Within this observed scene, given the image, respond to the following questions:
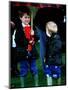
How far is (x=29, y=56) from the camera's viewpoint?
2252 millimetres

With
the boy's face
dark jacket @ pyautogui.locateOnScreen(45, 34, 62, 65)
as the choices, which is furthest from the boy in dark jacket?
dark jacket @ pyautogui.locateOnScreen(45, 34, 62, 65)

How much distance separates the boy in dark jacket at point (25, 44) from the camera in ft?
7.34

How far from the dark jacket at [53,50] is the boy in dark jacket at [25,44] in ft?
0.33

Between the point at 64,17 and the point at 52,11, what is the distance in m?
0.10

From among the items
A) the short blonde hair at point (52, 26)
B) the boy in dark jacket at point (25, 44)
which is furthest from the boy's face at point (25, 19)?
the short blonde hair at point (52, 26)

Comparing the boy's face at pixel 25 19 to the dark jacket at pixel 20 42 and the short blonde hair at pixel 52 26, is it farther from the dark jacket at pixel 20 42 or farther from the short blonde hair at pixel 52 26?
the short blonde hair at pixel 52 26

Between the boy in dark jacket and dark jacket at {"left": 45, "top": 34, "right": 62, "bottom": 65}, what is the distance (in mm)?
102

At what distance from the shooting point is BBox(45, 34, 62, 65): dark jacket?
7.52ft

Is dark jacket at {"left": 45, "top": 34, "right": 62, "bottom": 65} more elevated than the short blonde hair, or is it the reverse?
the short blonde hair

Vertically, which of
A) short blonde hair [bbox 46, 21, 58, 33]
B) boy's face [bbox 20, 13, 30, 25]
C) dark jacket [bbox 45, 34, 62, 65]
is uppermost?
boy's face [bbox 20, 13, 30, 25]

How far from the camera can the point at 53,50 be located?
2.30 metres

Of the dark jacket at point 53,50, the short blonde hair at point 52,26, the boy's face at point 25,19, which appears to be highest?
the boy's face at point 25,19

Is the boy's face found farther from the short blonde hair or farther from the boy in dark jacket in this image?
the short blonde hair

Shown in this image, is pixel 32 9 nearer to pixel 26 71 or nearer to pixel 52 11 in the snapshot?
pixel 52 11
